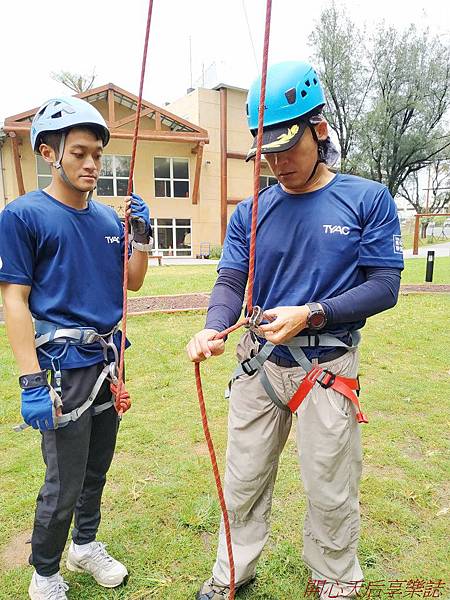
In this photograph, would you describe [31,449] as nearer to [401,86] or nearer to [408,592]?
[408,592]

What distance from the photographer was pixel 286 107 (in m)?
1.87

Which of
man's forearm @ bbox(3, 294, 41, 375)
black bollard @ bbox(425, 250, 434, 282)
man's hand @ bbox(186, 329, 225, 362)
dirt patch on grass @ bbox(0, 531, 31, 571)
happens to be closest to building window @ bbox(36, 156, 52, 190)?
black bollard @ bbox(425, 250, 434, 282)

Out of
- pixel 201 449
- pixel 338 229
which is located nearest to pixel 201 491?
pixel 201 449

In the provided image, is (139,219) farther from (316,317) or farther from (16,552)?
(16,552)

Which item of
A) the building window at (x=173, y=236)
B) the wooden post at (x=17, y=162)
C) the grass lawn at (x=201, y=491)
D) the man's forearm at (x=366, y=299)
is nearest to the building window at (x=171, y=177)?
the building window at (x=173, y=236)

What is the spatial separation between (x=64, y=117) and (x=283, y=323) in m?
1.30

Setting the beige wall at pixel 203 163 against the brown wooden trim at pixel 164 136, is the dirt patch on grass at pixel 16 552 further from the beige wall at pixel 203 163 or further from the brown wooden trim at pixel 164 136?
the beige wall at pixel 203 163

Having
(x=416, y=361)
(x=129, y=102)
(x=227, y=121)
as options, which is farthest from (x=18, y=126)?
(x=416, y=361)

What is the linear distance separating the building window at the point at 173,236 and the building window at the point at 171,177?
1.41 m

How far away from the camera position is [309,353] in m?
2.04

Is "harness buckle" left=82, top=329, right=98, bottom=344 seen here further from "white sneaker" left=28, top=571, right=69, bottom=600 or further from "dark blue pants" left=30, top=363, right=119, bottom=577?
"white sneaker" left=28, top=571, right=69, bottom=600

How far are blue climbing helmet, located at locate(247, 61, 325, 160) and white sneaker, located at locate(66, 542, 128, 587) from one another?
211 cm

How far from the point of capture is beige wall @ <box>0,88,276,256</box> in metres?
24.2

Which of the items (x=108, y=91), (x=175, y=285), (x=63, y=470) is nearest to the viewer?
(x=63, y=470)
